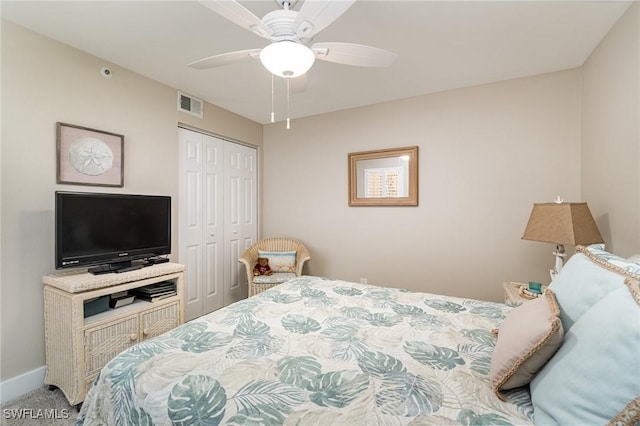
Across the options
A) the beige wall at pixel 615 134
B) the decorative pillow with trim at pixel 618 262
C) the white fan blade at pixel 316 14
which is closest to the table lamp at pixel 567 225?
the beige wall at pixel 615 134

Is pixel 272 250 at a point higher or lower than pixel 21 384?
higher

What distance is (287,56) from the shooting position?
1413mm

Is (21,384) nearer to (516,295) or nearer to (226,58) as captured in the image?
(226,58)

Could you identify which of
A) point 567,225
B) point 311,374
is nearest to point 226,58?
point 311,374

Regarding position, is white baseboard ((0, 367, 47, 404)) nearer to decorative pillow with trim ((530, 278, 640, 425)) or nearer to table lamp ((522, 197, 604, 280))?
decorative pillow with trim ((530, 278, 640, 425))

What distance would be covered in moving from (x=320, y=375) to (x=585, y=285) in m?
1.02

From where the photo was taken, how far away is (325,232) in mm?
3762

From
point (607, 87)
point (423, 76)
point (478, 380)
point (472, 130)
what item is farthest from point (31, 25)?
point (607, 87)

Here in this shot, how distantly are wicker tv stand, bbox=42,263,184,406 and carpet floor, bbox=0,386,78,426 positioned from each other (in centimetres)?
8

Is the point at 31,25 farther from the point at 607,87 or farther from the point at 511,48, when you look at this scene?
the point at 607,87

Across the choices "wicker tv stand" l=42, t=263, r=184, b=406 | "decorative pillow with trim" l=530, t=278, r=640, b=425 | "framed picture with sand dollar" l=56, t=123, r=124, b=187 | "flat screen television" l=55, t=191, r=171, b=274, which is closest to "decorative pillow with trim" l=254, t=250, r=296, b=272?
"flat screen television" l=55, t=191, r=171, b=274

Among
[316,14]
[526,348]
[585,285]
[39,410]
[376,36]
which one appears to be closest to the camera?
[526,348]

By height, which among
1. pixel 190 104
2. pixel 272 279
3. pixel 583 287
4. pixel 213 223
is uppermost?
pixel 190 104

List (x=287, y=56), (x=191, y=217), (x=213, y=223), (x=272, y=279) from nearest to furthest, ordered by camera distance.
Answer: (x=287, y=56), (x=191, y=217), (x=272, y=279), (x=213, y=223)
